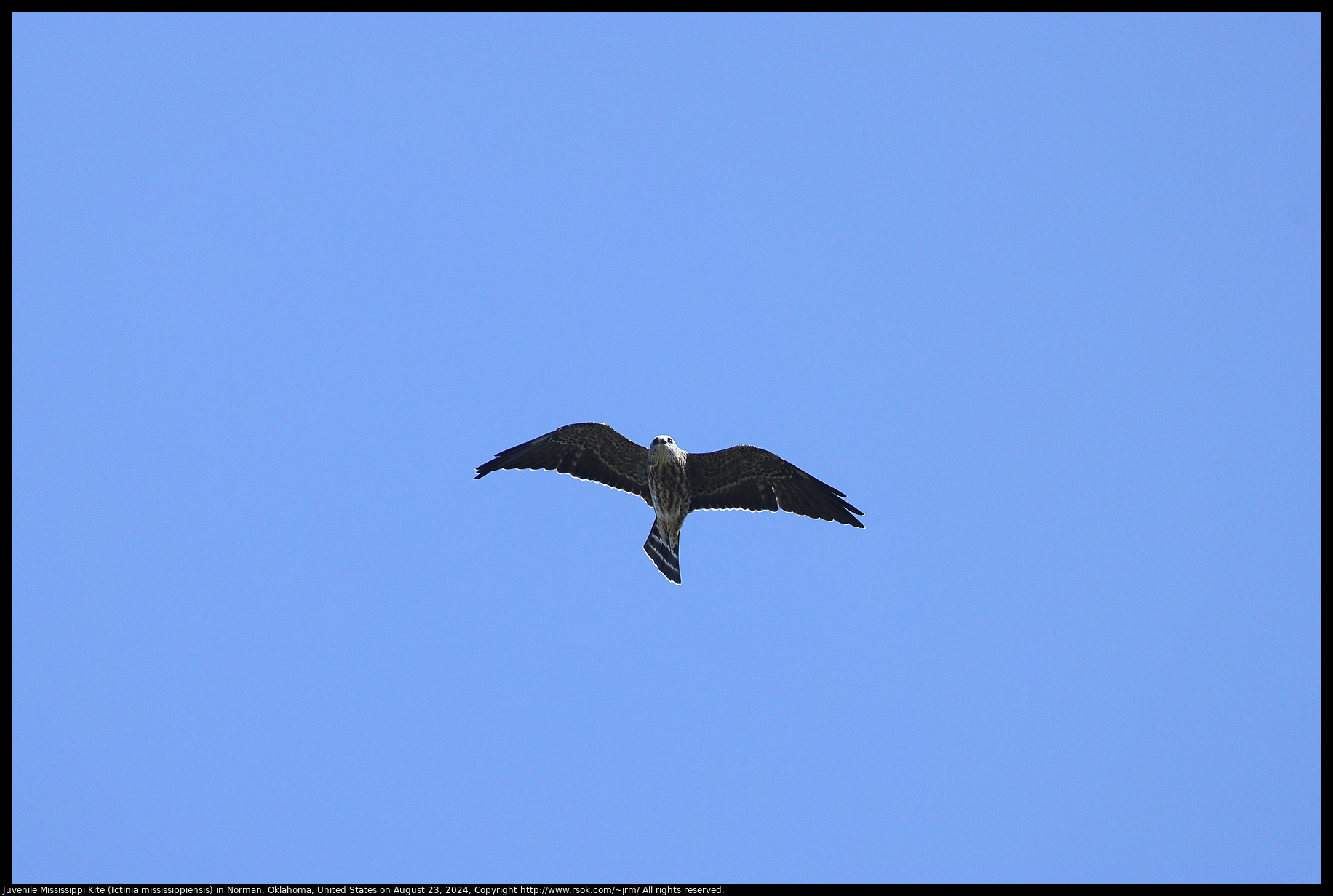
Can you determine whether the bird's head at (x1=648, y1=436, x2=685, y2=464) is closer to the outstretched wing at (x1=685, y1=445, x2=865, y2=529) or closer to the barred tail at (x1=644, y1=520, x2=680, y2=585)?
the outstretched wing at (x1=685, y1=445, x2=865, y2=529)

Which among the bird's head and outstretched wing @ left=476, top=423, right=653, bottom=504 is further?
outstretched wing @ left=476, top=423, right=653, bottom=504

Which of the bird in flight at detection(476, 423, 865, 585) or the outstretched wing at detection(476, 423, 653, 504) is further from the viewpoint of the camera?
the outstretched wing at detection(476, 423, 653, 504)

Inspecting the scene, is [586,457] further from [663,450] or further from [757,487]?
[757,487]

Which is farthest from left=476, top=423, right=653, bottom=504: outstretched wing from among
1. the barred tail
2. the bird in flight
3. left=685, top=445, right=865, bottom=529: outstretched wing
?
left=685, top=445, right=865, bottom=529: outstretched wing

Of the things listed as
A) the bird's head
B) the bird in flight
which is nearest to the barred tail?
the bird in flight

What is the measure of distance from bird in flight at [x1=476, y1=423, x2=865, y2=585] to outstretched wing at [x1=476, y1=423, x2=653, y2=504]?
0.01 metres

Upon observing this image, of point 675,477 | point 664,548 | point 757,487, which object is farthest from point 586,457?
point 757,487

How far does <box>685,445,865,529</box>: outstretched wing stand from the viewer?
14.5m

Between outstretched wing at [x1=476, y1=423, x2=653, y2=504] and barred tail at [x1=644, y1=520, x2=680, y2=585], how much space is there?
483mm

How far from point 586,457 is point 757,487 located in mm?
2486

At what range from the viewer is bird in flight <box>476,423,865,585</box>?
14609 mm

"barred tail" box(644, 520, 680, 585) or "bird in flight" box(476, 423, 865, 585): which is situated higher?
"bird in flight" box(476, 423, 865, 585)

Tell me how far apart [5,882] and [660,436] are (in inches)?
422

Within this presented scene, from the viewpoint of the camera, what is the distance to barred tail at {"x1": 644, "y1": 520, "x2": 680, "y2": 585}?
49.0 ft
